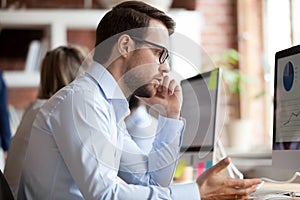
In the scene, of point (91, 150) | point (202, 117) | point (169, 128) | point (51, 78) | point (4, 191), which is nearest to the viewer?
point (91, 150)

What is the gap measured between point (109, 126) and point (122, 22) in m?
0.33

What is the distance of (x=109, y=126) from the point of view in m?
1.60

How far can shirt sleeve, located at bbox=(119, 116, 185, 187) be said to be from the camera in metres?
1.95

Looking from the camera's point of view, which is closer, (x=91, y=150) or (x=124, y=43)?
(x=91, y=150)

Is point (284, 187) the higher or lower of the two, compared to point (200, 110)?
lower

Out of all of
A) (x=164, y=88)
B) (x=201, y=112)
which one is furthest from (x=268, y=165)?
(x=164, y=88)

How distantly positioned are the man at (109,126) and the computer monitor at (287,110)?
35 cm

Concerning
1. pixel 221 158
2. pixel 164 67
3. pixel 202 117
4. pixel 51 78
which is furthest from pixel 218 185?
pixel 51 78

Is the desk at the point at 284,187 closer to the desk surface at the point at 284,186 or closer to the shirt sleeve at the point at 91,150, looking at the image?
the desk surface at the point at 284,186

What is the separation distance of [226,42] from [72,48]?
104 inches

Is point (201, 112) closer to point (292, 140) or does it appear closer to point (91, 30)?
point (292, 140)

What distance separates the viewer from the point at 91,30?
5527mm

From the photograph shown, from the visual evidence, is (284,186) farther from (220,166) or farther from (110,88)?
(110,88)

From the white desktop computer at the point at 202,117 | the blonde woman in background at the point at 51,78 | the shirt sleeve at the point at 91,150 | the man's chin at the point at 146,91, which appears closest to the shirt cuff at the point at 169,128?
the man's chin at the point at 146,91
